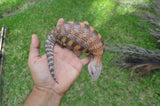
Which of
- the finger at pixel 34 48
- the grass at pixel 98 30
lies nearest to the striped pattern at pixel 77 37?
the finger at pixel 34 48

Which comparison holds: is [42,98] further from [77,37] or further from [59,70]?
[77,37]

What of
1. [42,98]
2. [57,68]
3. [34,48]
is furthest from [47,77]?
[34,48]

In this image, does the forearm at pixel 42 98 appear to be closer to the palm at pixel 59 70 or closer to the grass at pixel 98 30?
the palm at pixel 59 70

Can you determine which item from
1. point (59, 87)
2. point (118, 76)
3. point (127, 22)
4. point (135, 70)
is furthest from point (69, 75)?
point (127, 22)

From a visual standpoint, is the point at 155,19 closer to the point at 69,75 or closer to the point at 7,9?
the point at 69,75

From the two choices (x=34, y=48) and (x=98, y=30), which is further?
→ (x=98, y=30)
